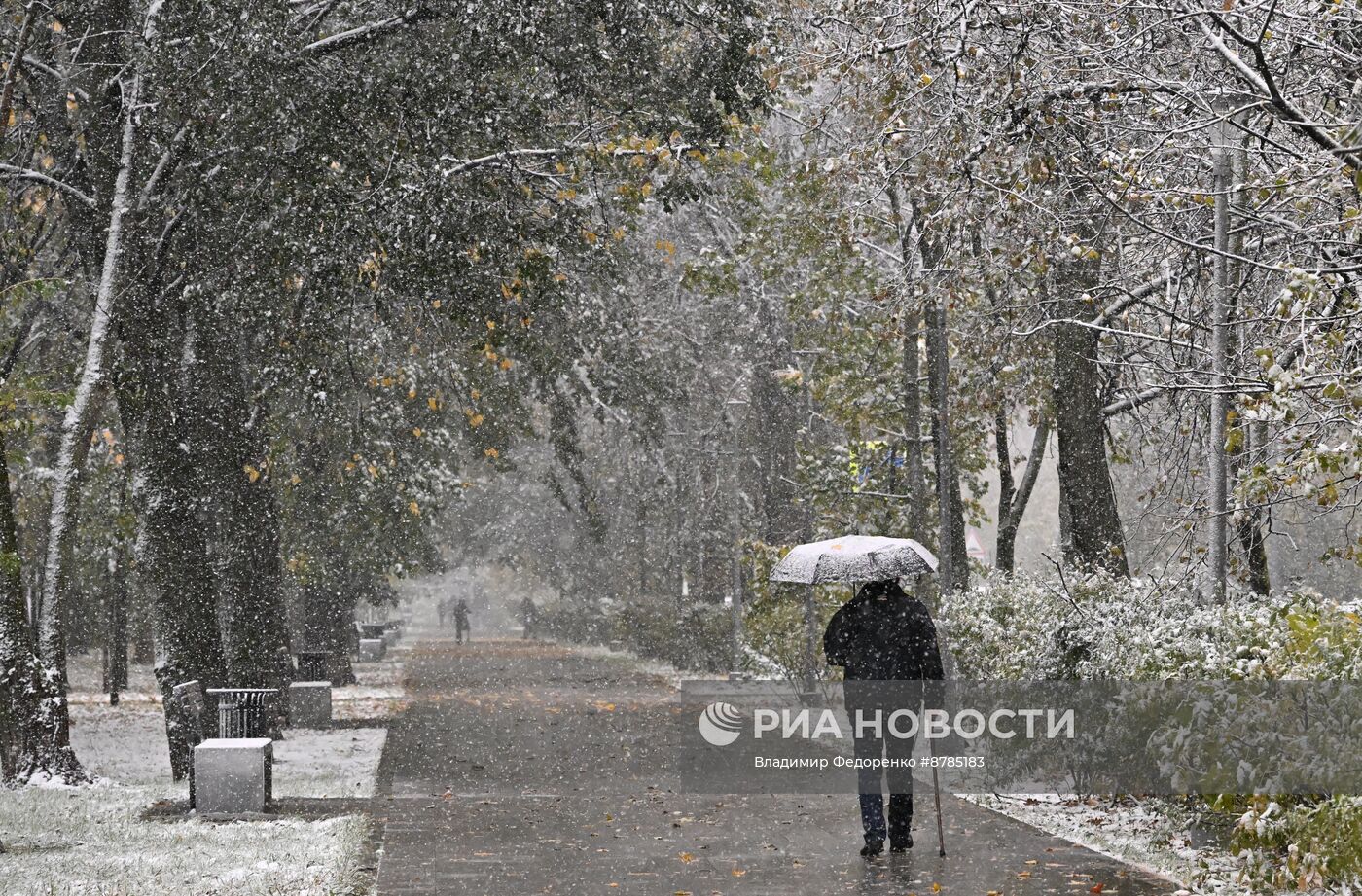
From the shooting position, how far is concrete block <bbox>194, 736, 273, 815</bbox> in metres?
12.3

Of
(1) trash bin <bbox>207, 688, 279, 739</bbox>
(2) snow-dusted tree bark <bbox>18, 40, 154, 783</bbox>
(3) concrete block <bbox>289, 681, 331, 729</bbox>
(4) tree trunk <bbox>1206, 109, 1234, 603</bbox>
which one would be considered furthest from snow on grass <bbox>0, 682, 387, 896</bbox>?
(4) tree trunk <bbox>1206, 109, 1234, 603</bbox>

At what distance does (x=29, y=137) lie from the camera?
16547 millimetres

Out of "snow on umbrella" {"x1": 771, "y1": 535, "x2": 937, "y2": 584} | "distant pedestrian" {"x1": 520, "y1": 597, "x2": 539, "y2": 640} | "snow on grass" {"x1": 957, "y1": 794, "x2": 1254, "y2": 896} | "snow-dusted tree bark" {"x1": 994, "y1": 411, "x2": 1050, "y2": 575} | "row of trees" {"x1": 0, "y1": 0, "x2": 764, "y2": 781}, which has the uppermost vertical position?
"row of trees" {"x1": 0, "y1": 0, "x2": 764, "y2": 781}

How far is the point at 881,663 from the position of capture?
999cm

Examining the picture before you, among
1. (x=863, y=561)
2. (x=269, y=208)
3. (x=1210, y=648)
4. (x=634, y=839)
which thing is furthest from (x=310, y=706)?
(x=1210, y=648)

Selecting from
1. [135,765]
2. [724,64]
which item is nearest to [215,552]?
[135,765]

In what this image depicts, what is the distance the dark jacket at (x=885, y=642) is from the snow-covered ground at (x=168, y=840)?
334cm

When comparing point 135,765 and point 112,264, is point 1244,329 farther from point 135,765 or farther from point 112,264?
point 135,765

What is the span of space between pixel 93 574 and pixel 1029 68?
26444mm

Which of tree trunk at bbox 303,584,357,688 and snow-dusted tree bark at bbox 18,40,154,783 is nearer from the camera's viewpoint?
snow-dusted tree bark at bbox 18,40,154,783

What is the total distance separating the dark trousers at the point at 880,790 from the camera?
9.88m

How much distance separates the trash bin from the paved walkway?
1.32 metres

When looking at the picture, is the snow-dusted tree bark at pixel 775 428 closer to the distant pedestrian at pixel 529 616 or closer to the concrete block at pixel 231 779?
the concrete block at pixel 231 779

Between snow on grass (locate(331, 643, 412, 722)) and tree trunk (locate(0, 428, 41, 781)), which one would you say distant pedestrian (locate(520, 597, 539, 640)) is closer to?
snow on grass (locate(331, 643, 412, 722))
